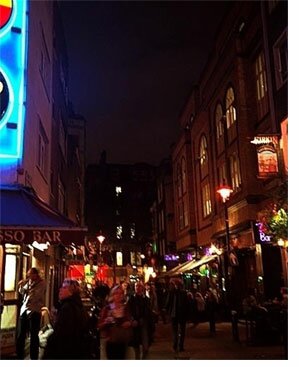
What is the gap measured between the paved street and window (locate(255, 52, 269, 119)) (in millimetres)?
9800

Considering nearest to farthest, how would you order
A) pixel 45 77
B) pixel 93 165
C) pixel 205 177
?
pixel 45 77
pixel 205 177
pixel 93 165

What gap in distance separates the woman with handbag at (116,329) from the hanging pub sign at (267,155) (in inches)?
348

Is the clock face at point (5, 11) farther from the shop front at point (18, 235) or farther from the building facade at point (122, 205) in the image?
the building facade at point (122, 205)

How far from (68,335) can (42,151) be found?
11226 millimetres

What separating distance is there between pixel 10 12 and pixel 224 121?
55.8 feet

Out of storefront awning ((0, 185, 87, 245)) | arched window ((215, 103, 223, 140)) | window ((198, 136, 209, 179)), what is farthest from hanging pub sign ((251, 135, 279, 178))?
window ((198, 136, 209, 179))

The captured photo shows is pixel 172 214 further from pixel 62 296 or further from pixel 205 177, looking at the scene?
pixel 62 296

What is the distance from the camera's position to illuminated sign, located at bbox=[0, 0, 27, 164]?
9922 mm

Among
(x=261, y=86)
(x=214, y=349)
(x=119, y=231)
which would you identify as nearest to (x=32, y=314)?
(x=214, y=349)

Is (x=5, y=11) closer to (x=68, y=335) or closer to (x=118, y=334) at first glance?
(x=118, y=334)

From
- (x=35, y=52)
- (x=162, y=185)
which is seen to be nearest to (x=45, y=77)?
(x=35, y=52)

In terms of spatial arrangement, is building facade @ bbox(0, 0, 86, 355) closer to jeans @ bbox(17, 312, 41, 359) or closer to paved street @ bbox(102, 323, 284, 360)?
jeans @ bbox(17, 312, 41, 359)
